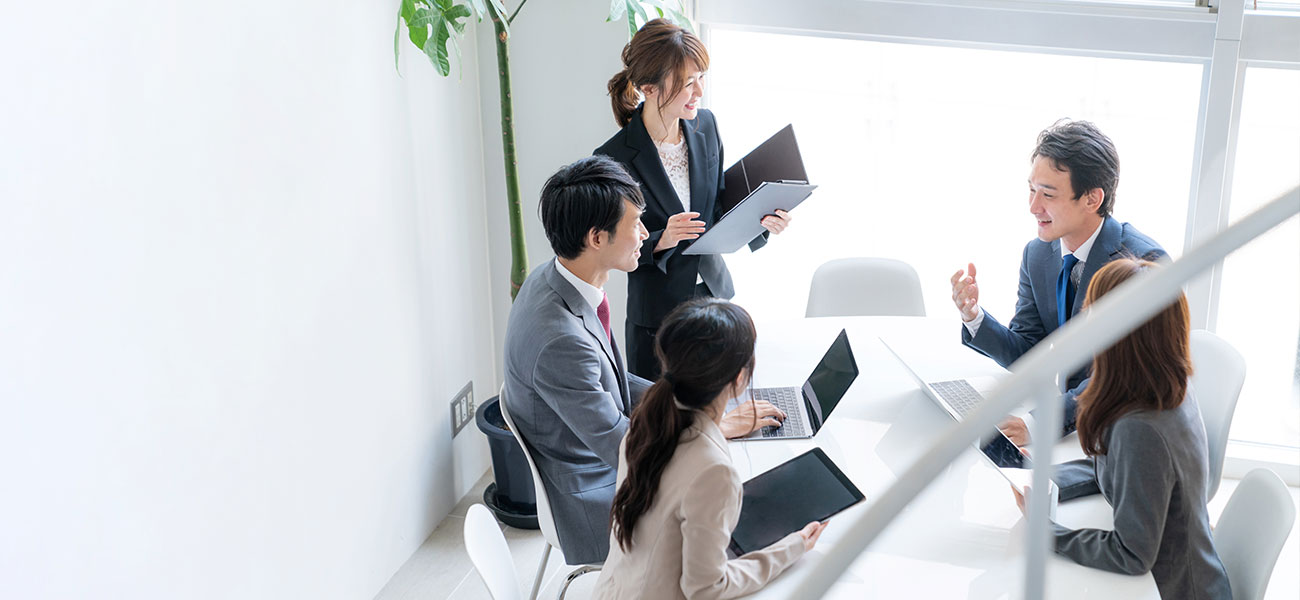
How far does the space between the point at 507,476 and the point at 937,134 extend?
1.87 metres

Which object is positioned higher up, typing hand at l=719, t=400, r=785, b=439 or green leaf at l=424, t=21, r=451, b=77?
green leaf at l=424, t=21, r=451, b=77

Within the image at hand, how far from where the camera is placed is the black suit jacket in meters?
2.98

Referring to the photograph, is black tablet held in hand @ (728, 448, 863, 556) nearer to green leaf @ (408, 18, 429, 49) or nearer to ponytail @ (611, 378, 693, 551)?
ponytail @ (611, 378, 693, 551)

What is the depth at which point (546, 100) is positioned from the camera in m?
3.55

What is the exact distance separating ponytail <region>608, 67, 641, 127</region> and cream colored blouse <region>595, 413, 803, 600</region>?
5.10ft

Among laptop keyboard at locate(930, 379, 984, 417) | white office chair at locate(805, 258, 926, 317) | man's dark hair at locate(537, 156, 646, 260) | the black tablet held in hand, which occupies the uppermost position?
man's dark hair at locate(537, 156, 646, 260)

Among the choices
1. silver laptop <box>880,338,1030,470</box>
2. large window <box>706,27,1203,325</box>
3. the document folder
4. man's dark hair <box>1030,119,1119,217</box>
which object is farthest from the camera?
large window <box>706,27,1203,325</box>

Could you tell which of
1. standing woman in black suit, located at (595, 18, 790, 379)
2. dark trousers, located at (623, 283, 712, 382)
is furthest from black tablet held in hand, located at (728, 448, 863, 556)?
dark trousers, located at (623, 283, 712, 382)

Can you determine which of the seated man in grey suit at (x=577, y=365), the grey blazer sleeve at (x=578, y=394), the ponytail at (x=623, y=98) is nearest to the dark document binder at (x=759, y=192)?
the ponytail at (x=623, y=98)

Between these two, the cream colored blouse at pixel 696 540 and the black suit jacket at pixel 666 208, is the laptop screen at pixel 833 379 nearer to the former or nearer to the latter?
the cream colored blouse at pixel 696 540

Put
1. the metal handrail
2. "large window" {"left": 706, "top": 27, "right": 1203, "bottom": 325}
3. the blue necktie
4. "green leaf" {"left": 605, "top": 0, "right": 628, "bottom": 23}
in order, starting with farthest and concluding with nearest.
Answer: "large window" {"left": 706, "top": 27, "right": 1203, "bottom": 325}
"green leaf" {"left": 605, "top": 0, "right": 628, "bottom": 23}
the blue necktie
the metal handrail

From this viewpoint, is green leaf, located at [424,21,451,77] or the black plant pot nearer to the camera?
green leaf, located at [424,21,451,77]

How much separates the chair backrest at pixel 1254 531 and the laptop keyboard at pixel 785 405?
844 millimetres

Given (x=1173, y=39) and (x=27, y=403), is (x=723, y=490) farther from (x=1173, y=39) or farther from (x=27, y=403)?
(x=1173, y=39)
